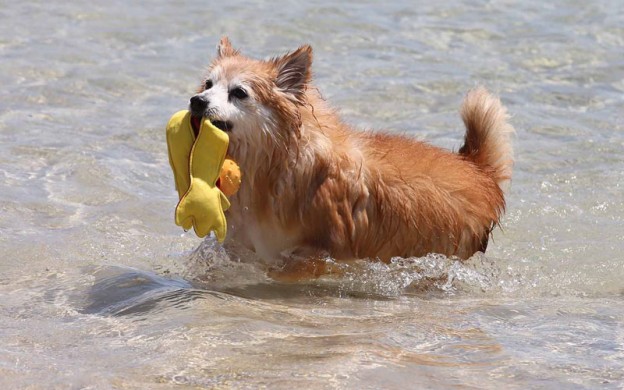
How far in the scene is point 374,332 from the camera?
16.0 ft

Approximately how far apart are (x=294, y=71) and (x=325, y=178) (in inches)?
22.5

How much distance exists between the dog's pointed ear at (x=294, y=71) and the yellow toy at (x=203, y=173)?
0.47 metres

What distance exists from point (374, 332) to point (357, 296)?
2.77 ft

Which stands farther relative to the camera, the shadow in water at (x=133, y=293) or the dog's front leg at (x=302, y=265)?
the dog's front leg at (x=302, y=265)

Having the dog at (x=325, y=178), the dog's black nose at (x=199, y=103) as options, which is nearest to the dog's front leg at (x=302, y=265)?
the dog at (x=325, y=178)

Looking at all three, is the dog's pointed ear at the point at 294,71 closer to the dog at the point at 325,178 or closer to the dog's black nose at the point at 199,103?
the dog at the point at 325,178

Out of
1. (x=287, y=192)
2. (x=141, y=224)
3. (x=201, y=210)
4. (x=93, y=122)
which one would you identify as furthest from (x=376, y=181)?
(x=93, y=122)

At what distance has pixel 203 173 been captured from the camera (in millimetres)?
5312

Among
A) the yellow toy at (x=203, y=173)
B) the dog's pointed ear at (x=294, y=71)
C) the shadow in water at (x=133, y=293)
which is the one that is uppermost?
the dog's pointed ear at (x=294, y=71)

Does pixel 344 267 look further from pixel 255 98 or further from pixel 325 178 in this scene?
pixel 255 98

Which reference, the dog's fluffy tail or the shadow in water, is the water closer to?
the shadow in water

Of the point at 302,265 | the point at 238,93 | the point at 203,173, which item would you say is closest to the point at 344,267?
the point at 302,265

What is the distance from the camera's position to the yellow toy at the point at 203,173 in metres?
5.21

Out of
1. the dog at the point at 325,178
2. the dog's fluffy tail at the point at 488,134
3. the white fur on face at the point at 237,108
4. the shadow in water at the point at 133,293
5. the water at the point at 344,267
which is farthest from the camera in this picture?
the dog's fluffy tail at the point at 488,134
